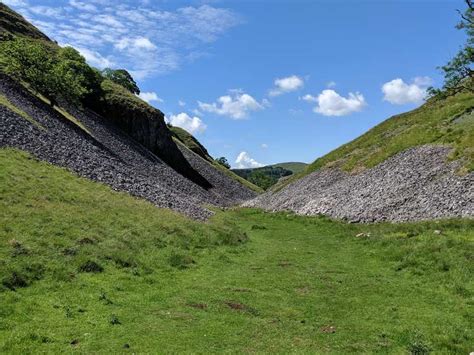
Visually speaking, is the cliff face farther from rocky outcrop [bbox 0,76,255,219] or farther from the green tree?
rocky outcrop [bbox 0,76,255,219]

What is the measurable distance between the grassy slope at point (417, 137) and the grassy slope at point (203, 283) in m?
18.1

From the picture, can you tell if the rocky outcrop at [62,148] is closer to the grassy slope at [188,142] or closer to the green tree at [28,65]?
the green tree at [28,65]

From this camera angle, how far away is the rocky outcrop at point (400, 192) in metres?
37.1

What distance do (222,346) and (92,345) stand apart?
14.9 ft

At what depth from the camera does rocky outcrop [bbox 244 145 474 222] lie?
122ft

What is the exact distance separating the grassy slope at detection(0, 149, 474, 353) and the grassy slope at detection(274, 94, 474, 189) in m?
18.1

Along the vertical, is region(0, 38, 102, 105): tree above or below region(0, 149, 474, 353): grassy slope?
above

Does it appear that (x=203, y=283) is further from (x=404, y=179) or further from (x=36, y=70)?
(x=36, y=70)

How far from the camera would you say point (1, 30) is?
336 ft

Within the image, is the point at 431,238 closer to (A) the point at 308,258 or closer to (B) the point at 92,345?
(A) the point at 308,258

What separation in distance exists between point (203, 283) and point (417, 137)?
4562 cm

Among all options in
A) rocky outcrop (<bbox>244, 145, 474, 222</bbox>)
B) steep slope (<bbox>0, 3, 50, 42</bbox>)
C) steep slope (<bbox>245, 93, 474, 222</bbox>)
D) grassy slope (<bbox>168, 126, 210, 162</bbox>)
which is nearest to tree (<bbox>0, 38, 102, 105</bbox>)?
steep slope (<bbox>245, 93, 474, 222</bbox>)

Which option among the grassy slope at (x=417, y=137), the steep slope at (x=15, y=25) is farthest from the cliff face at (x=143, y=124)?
the grassy slope at (x=417, y=137)

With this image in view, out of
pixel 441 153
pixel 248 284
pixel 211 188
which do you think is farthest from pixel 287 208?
pixel 211 188
